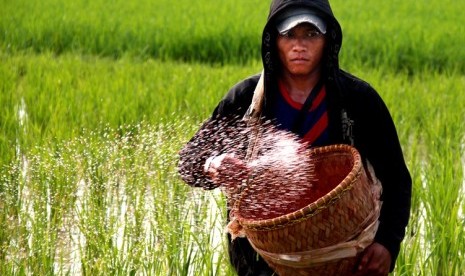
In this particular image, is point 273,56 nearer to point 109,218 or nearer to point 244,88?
point 244,88

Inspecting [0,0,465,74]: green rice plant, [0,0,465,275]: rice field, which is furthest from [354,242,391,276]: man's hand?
[0,0,465,74]: green rice plant

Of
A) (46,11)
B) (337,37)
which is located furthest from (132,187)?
(46,11)

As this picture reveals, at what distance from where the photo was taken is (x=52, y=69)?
19.3ft

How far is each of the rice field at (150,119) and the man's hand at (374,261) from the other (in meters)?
0.55

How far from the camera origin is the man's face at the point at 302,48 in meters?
2.04

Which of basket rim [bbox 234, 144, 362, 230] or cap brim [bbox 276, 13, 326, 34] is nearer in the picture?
basket rim [bbox 234, 144, 362, 230]

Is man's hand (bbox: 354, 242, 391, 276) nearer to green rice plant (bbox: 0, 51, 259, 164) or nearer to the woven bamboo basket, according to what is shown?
the woven bamboo basket

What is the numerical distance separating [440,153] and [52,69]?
2.82 metres

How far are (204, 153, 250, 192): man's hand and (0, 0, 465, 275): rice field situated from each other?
1.77 feet

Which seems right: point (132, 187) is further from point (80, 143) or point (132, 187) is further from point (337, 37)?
point (337, 37)

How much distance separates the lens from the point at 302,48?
2.04 metres

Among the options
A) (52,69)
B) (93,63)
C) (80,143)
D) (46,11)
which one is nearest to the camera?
(80,143)

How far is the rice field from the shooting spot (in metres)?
2.77

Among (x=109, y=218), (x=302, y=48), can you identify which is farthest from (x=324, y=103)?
(x=109, y=218)
